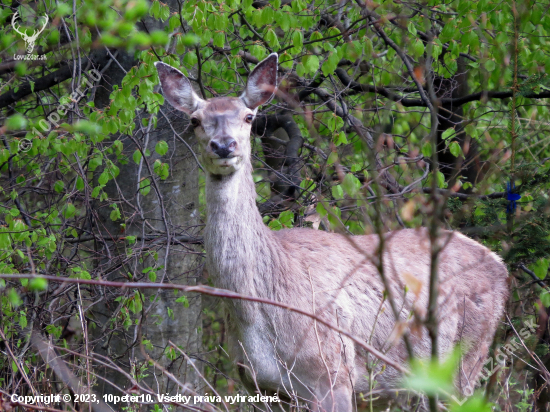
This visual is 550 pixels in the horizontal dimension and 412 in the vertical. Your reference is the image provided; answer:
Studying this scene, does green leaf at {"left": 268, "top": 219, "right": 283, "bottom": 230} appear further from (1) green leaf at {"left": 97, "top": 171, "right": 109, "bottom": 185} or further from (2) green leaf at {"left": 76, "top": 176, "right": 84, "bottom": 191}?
(2) green leaf at {"left": 76, "top": 176, "right": 84, "bottom": 191}

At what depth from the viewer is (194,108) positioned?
5438 millimetres

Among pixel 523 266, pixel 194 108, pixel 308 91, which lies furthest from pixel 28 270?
pixel 523 266

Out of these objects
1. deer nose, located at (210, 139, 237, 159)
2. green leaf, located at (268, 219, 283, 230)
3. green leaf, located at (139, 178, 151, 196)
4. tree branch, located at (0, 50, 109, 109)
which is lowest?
Answer: green leaf, located at (268, 219, 283, 230)

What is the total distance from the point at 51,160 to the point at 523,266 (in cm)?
523

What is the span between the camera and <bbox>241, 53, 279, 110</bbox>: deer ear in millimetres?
5469

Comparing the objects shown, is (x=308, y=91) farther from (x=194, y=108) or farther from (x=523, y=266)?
(x=523, y=266)

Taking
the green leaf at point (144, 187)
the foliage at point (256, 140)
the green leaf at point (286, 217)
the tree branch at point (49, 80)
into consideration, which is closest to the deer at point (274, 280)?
the foliage at point (256, 140)

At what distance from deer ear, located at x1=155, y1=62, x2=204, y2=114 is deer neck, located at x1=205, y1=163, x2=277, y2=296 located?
92 cm

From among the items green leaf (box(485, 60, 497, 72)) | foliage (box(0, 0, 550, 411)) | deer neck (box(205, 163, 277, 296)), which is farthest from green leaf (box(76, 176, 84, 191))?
green leaf (box(485, 60, 497, 72))

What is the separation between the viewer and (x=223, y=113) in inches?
200

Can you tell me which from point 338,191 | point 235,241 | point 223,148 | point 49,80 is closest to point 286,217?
point 338,191

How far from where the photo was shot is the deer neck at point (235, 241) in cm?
486

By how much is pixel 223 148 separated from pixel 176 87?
1.23m

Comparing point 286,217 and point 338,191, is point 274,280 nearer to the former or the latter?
point 338,191
